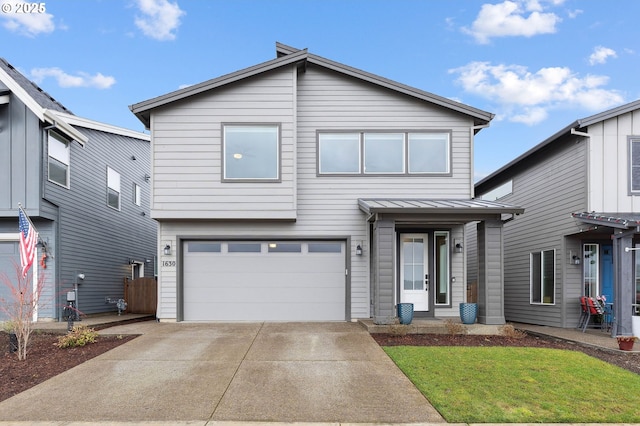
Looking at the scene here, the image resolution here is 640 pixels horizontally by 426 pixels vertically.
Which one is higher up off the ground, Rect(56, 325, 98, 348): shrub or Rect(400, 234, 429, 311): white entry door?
Rect(400, 234, 429, 311): white entry door

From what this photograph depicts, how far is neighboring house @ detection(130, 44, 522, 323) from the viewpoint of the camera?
35.9 feet

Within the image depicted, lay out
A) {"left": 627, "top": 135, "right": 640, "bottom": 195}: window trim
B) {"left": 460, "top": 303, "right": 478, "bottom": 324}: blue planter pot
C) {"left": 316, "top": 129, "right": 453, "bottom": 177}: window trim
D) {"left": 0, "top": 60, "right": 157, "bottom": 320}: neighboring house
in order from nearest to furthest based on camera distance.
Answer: {"left": 460, "top": 303, "right": 478, "bottom": 324}: blue planter pot
{"left": 627, "top": 135, "right": 640, "bottom": 195}: window trim
{"left": 0, "top": 60, "right": 157, "bottom": 320}: neighboring house
{"left": 316, "top": 129, "right": 453, "bottom": 177}: window trim

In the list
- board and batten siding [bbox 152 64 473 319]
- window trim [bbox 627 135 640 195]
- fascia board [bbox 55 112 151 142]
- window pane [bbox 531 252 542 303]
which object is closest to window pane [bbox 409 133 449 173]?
board and batten siding [bbox 152 64 473 319]

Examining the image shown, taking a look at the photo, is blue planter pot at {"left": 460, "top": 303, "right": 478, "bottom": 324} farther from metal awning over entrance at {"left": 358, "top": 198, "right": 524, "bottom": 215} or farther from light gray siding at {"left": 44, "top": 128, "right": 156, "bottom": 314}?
light gray siding at {"left": 44, "top": 128, "right": 156, "bottom": 314}

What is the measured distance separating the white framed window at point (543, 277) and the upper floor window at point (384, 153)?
4060 mm

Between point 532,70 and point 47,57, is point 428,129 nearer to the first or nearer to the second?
point 532,70

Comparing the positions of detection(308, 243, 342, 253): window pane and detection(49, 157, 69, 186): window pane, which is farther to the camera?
detection(49, 157, 69, 186): window pane

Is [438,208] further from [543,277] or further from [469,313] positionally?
[543,277]

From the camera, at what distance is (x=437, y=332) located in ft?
31.2

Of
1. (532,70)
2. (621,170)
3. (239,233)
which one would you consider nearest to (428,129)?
(621,170)

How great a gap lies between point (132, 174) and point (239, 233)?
770 cm

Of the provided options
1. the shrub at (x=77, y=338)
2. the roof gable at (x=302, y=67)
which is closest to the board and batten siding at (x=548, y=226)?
the roof gable at (x=302, y=67)

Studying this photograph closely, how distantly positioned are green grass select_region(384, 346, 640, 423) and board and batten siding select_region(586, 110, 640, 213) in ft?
14.6
